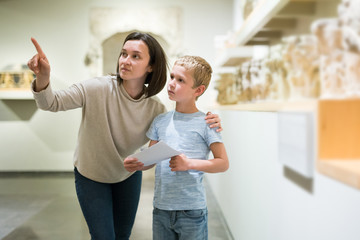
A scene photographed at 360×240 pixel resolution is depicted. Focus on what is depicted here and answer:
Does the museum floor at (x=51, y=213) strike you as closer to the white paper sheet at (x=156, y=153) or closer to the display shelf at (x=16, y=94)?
the display shelf at (x=16, y=94)

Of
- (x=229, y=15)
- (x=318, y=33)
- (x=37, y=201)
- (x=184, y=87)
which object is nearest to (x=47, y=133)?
(x=37, y=201)

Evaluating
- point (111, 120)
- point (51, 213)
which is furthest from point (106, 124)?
point (51, 213)

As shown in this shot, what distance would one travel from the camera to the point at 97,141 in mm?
1628

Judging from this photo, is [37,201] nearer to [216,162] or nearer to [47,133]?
[47,133]

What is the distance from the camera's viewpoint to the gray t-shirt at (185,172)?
140 cm

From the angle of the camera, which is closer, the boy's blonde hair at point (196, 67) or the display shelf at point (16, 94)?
the boy's blonde hair at point (196, 67)

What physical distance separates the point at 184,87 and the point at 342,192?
2.45ft

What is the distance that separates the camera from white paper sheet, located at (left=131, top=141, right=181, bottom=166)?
122cm

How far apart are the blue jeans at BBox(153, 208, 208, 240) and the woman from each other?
314mm

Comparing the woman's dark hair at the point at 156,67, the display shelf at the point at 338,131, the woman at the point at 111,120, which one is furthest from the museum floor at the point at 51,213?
the display shelf at the point at 338,131

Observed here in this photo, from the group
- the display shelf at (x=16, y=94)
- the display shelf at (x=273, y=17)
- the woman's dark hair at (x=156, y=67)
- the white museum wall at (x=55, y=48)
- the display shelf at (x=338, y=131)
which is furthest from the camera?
the white museum wall at (x=55, y=48)

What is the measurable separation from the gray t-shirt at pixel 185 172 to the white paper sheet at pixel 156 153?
0.12 m

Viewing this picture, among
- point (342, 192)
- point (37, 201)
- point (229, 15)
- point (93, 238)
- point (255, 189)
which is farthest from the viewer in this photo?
point (229, 15)

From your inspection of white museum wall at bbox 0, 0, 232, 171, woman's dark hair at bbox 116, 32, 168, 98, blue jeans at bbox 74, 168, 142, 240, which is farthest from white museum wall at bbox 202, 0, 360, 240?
white museum wall at bbox 0, 0, 232, 171
